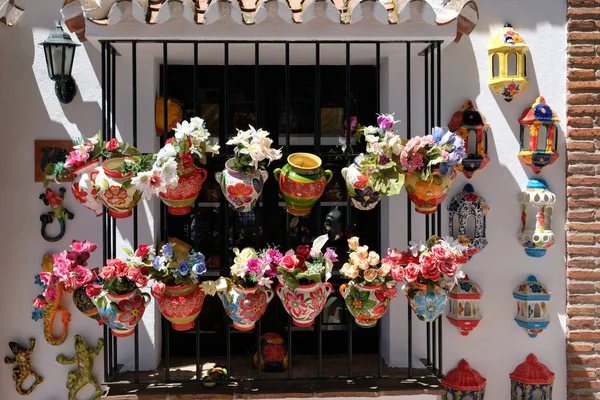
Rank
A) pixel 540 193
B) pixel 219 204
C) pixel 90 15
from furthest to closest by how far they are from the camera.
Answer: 1. pixel 219 204
2. pixel 540 193
3. pixel 90 15

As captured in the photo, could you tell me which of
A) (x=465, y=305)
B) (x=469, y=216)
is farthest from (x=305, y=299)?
(x=469, y=216)

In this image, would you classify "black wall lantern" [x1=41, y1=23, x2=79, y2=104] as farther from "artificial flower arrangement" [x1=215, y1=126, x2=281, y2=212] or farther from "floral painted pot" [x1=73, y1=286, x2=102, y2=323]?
"floral painted pot" [x1=73, y1=286, x2=102, y2=323]

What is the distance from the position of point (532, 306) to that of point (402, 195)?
1206mm

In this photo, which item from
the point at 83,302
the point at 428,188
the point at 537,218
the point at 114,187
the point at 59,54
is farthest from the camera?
the point at 537,218

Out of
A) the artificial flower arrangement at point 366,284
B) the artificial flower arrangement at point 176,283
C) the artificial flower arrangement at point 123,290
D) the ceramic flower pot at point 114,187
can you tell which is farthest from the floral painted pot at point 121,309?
the artificial flower arrangement at point 366,284

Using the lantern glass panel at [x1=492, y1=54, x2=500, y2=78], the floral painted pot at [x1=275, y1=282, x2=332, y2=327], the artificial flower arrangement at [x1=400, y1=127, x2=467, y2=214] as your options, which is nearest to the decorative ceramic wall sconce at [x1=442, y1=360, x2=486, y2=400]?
the floral painted pot at [x1=275, y1=282, x2=332, y2=327]

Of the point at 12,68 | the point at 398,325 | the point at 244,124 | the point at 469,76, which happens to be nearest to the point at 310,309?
the point at 398,325

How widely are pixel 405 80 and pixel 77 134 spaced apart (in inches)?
92.2

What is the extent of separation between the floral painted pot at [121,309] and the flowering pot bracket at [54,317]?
0.66m

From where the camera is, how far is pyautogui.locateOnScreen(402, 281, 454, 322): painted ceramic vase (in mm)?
3811

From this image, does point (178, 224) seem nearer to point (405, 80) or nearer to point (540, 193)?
point (405, 80)

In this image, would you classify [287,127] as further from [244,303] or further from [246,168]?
[244,303]

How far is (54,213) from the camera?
14.2ft

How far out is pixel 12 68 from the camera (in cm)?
434
